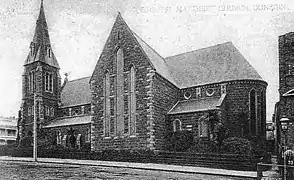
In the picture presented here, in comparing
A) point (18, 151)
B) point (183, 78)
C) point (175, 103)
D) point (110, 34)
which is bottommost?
point (18, 151)

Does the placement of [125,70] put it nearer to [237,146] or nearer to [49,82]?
[237,146]

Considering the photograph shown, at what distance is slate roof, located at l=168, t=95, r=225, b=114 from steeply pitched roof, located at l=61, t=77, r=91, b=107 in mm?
13845

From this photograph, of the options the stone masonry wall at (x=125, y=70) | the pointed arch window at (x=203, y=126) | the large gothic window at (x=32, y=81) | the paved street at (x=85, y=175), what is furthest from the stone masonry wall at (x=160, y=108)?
the large gothic window at (x=32, y=81)

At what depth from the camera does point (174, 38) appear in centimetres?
2247

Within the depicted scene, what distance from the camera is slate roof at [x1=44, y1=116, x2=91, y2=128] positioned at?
38.7 m

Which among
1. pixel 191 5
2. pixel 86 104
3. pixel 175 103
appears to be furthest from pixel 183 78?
pixel 191 5

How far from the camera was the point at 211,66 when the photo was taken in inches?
1309

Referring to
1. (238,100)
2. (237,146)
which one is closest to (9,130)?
(238,100)

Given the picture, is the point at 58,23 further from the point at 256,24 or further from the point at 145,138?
the point at 145,138

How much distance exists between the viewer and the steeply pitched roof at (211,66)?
102 feet

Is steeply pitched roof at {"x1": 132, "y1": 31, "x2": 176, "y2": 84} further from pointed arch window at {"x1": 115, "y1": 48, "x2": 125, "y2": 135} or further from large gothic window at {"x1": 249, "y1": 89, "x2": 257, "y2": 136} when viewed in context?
large gothic window at {"x1": 249, "y1": 89, "x2": 257, "y2": 136}

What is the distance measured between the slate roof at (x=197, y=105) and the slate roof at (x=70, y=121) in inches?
414

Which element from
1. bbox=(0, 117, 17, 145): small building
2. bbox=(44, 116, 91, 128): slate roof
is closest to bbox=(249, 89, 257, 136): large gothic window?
bbox=(44, 116, 91, 128): slate roof

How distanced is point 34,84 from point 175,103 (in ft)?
61.5
